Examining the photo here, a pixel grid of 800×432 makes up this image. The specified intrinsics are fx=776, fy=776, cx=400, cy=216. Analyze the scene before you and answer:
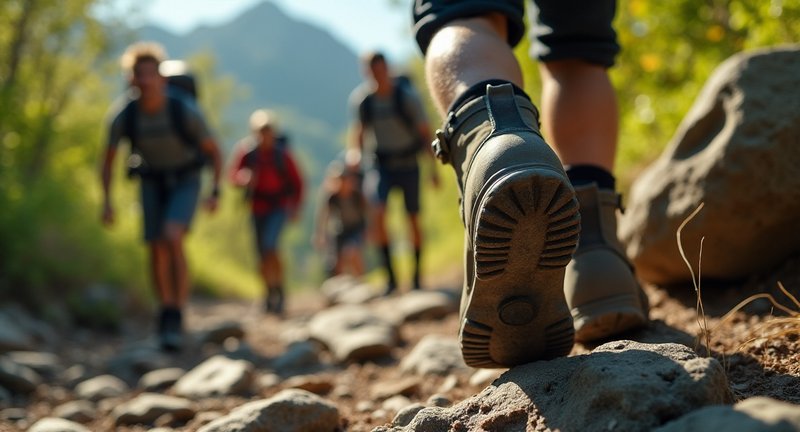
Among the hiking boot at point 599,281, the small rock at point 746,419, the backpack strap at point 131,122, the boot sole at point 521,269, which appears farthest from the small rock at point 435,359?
the backpack strap at point 131,122

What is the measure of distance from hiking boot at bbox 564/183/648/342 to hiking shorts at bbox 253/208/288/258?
7.02 meters

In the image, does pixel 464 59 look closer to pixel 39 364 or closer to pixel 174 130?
pixel 39 364

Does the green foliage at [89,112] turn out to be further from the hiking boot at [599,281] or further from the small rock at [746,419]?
the small rock at [746,419]

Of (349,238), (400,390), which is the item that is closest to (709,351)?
(400,390)

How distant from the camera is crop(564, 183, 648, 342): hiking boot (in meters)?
2.00

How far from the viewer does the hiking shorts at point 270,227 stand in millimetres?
8867

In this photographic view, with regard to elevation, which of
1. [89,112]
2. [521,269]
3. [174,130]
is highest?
[89,112]

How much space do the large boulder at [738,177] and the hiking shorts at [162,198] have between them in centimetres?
364

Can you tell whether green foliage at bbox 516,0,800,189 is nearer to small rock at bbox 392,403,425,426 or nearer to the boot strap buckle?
the boot strap buckle

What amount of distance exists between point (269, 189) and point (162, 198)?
321 cm

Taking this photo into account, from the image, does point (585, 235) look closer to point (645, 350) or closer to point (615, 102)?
point (615, 102)

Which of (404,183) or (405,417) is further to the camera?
(404,183)

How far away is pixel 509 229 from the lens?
1.51 m

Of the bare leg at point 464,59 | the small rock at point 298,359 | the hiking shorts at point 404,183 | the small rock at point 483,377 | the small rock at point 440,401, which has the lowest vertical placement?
the small rock at point 298,359
